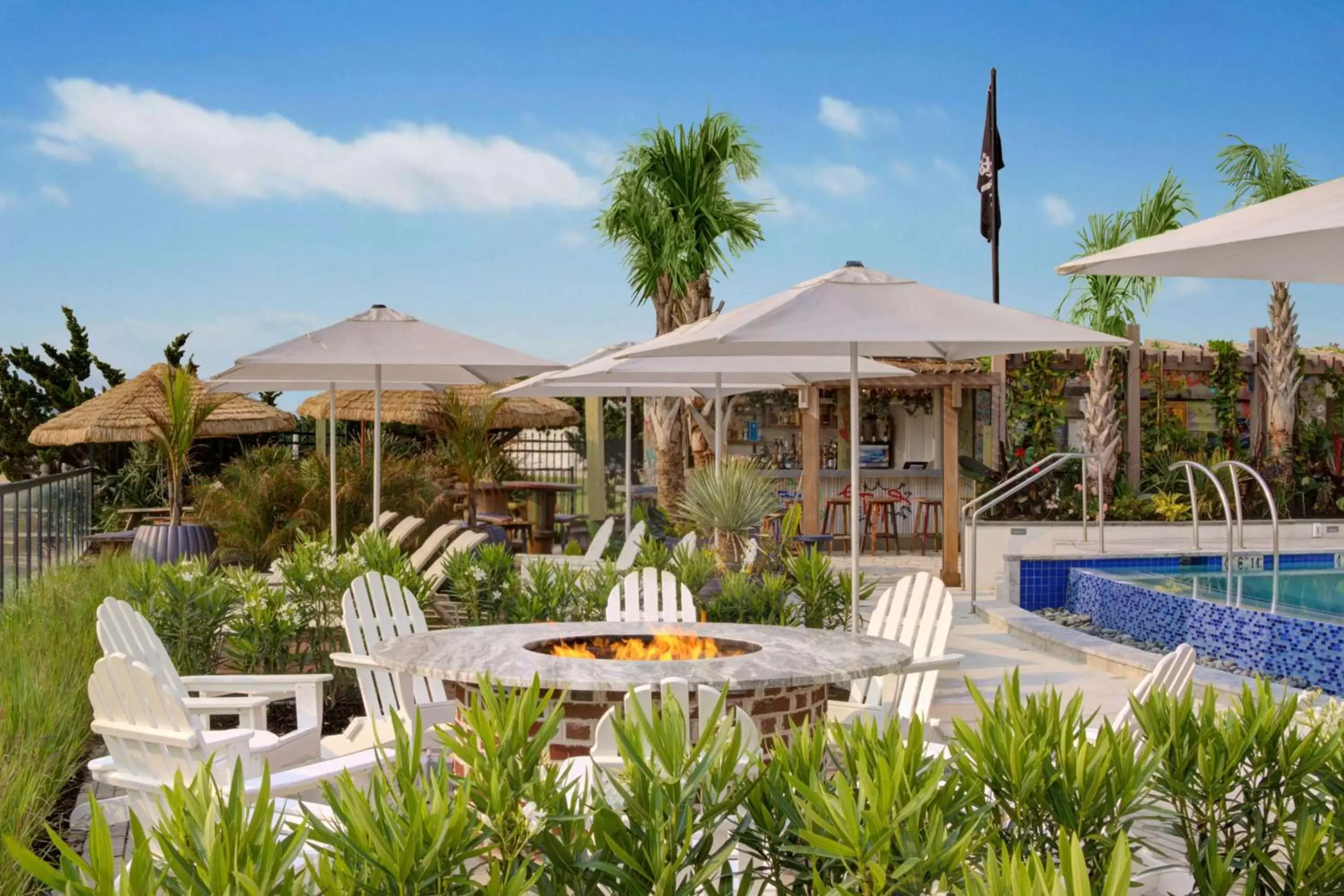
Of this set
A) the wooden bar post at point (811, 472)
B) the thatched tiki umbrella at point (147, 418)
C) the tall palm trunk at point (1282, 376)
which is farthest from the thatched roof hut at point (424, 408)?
the tall palm trunk at point (1282, 376)

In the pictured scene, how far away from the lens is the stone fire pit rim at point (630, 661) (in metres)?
4.75

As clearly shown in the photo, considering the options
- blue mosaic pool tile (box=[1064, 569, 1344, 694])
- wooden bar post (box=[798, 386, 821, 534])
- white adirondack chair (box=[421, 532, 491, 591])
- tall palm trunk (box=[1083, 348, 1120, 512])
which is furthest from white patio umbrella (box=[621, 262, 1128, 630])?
tall palm trunk (box=[1083, 348, 1120, 512])

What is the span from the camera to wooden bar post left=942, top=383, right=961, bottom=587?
1495 cm

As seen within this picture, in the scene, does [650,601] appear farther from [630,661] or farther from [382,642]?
[630,661]

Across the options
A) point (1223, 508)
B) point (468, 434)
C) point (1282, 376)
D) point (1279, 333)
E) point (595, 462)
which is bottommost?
point (1223, 508)

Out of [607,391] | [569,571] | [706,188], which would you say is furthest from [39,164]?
[569,571]

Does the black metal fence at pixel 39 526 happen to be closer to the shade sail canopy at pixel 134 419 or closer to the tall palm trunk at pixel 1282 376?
the shade sail canopy at pixel 134 419

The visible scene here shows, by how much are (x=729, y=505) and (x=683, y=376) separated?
2.27 metres

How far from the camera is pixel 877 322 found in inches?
257

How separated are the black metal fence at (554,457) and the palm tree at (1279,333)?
10.3 m

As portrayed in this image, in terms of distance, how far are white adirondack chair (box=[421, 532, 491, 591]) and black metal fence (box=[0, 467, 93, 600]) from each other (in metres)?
2.54

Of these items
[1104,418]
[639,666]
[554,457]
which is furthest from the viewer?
[554,457]

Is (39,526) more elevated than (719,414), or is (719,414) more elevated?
(719,414)

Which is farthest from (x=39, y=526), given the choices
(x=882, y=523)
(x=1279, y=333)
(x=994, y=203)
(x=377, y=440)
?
(x=994, y=203)
